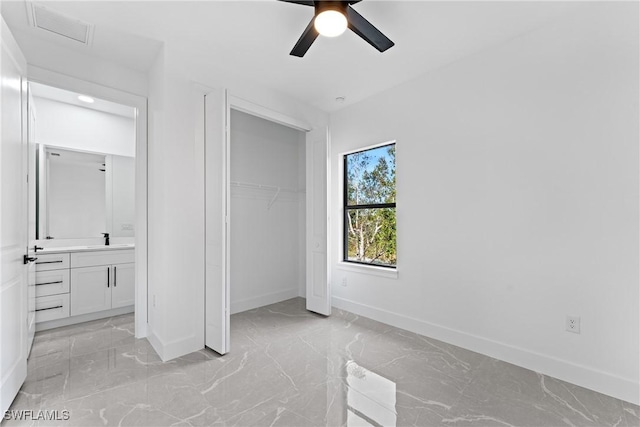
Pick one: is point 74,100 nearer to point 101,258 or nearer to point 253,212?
point 101,258

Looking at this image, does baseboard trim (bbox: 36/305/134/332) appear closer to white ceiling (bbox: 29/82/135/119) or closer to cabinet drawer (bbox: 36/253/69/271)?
cabinet drawer (bbox: 36/253/69/271)

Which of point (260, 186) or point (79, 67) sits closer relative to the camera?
point (79, 67)

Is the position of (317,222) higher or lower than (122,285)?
higher

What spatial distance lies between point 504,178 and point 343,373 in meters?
2.11

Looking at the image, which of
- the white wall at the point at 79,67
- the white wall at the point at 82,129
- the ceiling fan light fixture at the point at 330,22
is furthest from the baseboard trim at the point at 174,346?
the ceiling fan light fixture at the point at 330,22

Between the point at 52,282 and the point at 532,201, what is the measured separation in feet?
15.6

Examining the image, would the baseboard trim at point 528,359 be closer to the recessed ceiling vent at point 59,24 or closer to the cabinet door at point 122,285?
the cabinet door at point 122,285

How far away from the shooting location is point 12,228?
6.40 ft

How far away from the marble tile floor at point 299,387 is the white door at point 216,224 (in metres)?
0.26

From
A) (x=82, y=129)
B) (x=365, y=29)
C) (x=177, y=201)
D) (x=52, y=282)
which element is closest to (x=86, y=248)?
(x=52, y=282)

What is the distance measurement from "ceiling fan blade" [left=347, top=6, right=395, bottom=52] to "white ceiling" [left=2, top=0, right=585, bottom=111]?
305 mm

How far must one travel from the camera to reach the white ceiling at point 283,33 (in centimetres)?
222

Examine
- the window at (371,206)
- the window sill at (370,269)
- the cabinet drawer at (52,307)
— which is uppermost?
the window at (371,206)

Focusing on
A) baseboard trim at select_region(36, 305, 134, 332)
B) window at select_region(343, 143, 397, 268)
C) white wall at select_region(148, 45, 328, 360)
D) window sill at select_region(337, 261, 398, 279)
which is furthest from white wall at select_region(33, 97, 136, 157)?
window sill at select_region(337, 261, 398, 279)
